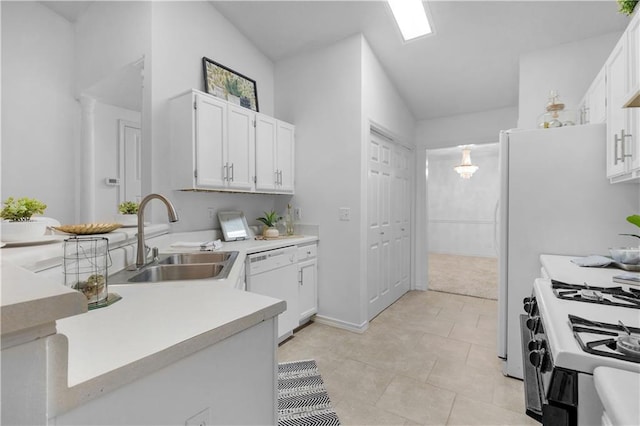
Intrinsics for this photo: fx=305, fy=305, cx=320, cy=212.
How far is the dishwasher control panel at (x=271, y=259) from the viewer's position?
93.4 inches

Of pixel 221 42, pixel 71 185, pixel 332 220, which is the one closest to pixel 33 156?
pixel 71 185

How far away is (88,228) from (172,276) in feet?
1.66

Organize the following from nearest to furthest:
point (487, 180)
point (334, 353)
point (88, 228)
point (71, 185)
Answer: point (88, 228), point (334, 353), point (71, 185), point (487, 180)

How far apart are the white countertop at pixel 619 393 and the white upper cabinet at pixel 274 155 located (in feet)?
8.63

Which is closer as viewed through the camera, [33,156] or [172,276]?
[172,276]

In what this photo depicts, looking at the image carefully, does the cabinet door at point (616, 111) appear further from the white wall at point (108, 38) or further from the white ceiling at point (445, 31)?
the white wall at point (108, 38)

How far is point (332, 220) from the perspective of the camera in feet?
10.3

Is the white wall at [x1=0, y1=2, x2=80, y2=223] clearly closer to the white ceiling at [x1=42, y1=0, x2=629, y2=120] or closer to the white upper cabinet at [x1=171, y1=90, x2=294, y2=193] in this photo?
the white ceiling at [x1=42, y1=0, x2=629, y2=120]

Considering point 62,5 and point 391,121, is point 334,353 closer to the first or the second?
point 391,121

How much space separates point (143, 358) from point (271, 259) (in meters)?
1.90

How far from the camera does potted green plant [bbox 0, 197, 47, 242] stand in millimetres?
1324

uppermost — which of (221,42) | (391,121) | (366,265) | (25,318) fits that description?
(221,42)

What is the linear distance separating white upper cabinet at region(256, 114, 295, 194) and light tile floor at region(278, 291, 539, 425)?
1.49 metres

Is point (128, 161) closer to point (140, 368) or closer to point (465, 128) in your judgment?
point (140, 368)
